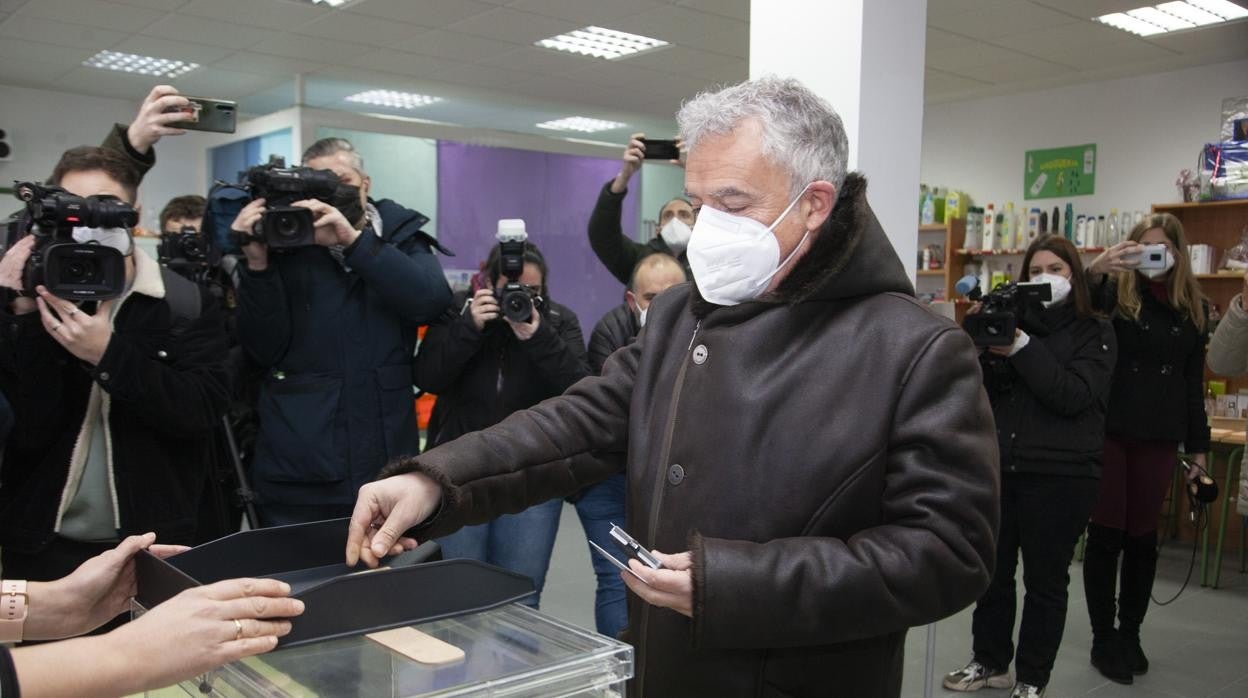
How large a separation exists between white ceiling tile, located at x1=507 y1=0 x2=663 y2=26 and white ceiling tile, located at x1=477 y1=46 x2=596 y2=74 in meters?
0.93

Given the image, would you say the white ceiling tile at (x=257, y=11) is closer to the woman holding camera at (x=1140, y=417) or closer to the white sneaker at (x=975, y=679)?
the woman holding camera at (x=1140, y=417)

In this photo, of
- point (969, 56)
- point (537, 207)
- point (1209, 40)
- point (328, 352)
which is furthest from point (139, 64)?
point (1209, 40)

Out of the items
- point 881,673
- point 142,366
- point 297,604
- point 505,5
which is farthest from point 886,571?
point 505,5

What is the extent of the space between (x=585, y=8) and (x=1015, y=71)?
3.56 m

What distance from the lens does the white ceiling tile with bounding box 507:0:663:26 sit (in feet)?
20.2

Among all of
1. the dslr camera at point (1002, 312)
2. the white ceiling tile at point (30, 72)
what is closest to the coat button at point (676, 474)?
the dslr camera at point (1002, 312)

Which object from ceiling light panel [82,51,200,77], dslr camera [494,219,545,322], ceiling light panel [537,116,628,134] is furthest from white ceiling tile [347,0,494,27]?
ceiling light panel [537,116,628,134]

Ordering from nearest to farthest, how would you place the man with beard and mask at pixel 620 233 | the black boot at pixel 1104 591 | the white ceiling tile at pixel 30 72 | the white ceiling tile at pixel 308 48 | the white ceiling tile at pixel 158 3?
the black boot at pixel 1104 591 < the man with beard and mask at pixel 620 233 < the white ceiling tile at pixel 158 3 < the white ceiling tile at pixel 308 48 < the white ceiling tile at pixel 30 72

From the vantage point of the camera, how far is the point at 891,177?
2.67m

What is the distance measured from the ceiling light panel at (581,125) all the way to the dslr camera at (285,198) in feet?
25.5

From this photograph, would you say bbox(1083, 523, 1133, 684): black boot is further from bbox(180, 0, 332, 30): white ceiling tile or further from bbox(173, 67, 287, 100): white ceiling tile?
bbox(173, 67, 287, 100): white ceiling tile

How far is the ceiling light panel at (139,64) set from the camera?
25.2 feet

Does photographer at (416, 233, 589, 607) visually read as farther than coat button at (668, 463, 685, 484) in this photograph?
Yes

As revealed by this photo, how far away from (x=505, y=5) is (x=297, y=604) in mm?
5798
